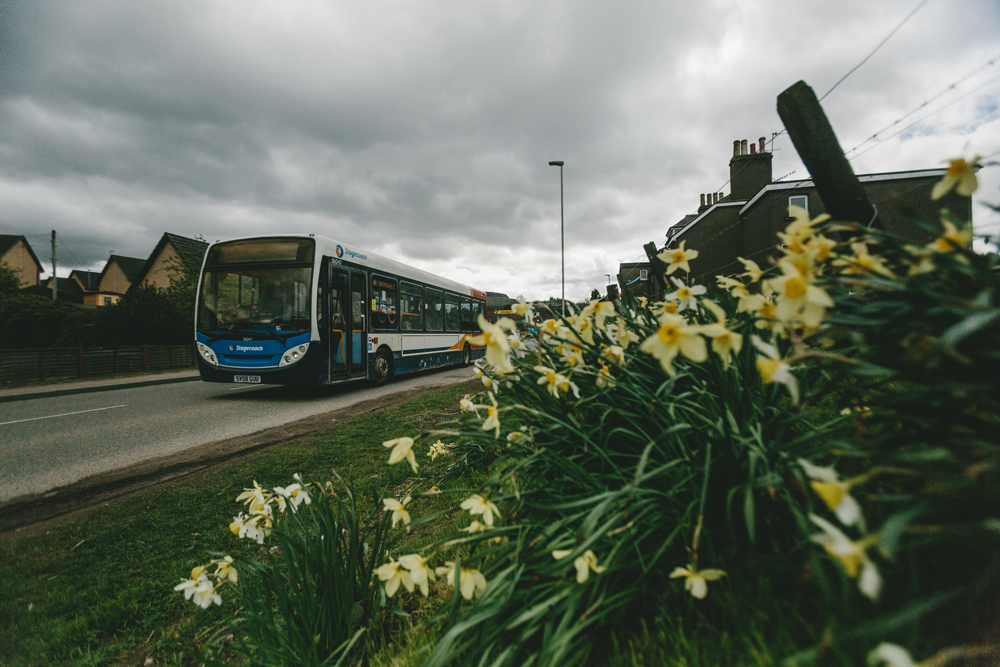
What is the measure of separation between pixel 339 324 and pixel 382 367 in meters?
2.13

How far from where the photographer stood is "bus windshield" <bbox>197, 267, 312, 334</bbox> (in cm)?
829

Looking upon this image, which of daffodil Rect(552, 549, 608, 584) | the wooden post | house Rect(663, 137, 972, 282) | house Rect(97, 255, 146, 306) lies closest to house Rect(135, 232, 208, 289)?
house Rect(97, 255, 146, 306)

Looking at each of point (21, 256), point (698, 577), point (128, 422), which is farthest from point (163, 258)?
point (698, 577)

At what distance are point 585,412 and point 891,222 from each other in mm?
20779

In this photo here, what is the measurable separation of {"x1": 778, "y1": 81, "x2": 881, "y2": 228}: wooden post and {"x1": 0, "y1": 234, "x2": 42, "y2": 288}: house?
67882 millimetres

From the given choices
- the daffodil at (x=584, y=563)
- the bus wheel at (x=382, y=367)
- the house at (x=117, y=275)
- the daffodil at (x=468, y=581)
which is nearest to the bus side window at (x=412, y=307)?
the bus wheel at (x=382, y=367)

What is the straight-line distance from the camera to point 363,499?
3.03m

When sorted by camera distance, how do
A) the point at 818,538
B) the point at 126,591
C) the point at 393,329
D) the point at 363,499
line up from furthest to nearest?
1. the point at 393,329
2. the point at 363,499
3. the point at 126,591
4. the point at 818,538

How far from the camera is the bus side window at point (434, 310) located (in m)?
13.4

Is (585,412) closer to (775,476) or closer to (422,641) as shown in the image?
(775,476)

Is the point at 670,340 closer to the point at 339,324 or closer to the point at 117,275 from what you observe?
the point at 339,324

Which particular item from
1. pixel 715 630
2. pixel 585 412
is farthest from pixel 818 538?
pixel 585 412

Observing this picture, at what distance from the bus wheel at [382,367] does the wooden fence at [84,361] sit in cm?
1190

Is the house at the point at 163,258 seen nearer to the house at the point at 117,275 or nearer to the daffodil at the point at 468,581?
the house at the point at 117,275
